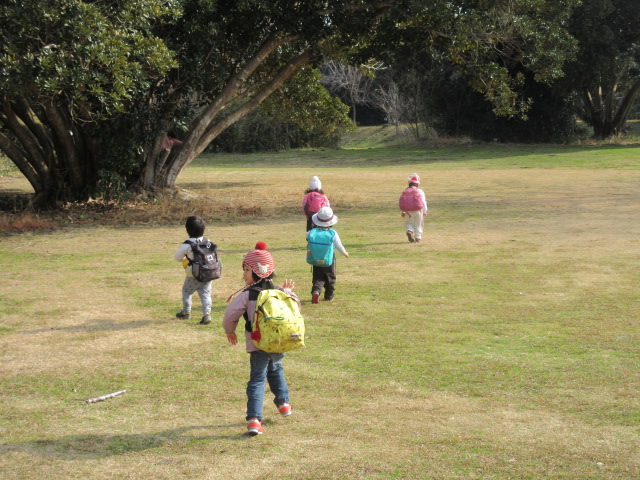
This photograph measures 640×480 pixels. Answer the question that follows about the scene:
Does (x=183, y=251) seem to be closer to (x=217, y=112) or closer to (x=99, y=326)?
(x=99, y=326)

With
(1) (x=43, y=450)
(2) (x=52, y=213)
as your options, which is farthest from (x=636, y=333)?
(2) (x=52, y=213)

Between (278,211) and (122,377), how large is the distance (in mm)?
12768

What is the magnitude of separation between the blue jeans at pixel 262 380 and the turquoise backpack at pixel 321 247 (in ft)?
12.7

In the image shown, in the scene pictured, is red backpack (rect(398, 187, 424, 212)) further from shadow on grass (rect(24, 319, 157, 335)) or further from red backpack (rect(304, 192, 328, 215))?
shadow on grass (rect(24, 319, 157, 335))

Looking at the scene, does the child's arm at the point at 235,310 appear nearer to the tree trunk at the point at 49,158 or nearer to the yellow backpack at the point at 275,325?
the yellow backpack at the point at 275,325

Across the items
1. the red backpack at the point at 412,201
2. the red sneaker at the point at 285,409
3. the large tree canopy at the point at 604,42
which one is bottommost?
the red sneaker at the point at 285,409

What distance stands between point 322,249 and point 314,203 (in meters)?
2.97

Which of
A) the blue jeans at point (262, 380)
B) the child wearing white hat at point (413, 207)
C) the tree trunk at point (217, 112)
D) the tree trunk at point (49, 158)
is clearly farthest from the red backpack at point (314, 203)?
the tree trunk at point (49, 158)

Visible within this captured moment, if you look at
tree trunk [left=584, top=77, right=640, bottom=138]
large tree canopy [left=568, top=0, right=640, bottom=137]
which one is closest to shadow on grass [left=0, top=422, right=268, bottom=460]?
large tree canopy [left=568, top=0, right=640, bottom=137]

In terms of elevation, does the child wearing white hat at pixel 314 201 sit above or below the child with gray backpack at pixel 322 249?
above

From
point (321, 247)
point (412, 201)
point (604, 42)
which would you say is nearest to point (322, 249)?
point (321, 247)

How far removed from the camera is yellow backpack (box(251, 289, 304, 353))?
561 centimetres

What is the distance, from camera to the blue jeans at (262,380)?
567 cm

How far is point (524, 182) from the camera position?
2538 centimetres
